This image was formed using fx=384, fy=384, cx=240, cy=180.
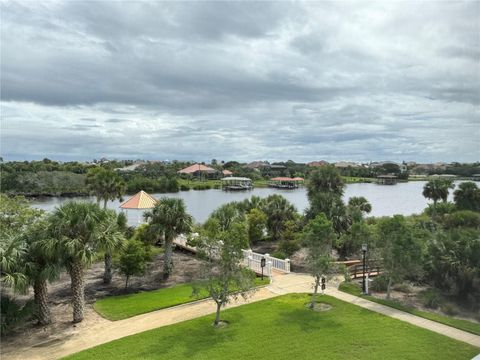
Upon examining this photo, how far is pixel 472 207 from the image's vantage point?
32750 mm

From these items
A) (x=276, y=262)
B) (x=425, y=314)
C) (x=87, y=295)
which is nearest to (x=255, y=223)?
(x=276, y=262)

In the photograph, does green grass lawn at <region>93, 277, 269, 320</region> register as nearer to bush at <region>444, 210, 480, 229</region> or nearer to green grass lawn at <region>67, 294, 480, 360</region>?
green grass lawn at <region>67, 294, 480, 360</region>

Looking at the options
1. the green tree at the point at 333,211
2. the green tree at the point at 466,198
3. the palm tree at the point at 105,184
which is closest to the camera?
the green tree at the point at 333,211

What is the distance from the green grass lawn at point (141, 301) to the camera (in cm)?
1480

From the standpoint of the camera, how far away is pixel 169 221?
67.2ft

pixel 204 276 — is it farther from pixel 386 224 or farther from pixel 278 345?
pixel 386 224

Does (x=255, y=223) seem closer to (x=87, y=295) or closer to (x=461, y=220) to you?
(x=87, y=295)

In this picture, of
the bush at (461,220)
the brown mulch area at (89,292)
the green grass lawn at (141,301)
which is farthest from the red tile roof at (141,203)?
the bush at (461,220)

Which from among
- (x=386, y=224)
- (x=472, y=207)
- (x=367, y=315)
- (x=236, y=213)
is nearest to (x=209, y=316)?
(x=367, y=315)

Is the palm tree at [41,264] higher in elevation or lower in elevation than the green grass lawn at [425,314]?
higher

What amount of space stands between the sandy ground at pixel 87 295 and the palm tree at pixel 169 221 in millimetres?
1125

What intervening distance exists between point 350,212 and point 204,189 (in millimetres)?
79471

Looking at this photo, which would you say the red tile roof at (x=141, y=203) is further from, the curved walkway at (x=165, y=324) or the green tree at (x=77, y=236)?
the curved walkway at (x=165, y=324)

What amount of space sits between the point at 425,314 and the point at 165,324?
917 centimetres
